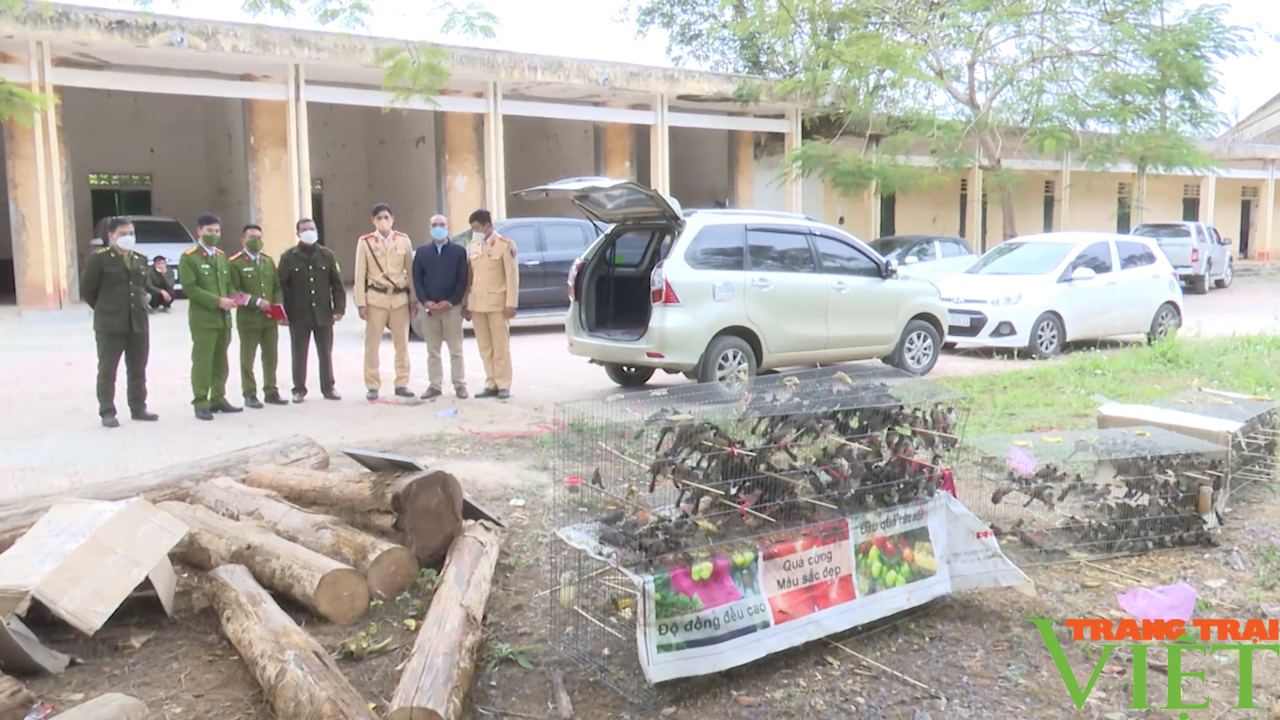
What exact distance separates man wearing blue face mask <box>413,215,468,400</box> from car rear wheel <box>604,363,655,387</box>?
4.67 ft

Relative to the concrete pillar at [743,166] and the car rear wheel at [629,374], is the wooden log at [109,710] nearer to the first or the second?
the car rear wheel at [629,374]

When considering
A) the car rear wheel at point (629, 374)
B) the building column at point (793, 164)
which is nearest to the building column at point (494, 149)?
the building column at point (793, 164)

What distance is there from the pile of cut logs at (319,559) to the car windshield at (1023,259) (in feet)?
30.8

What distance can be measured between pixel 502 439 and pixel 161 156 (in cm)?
1944

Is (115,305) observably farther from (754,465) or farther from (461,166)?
(461,166)

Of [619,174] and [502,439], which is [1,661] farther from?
[619,174]

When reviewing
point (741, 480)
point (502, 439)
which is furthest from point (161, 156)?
point (741, 480)

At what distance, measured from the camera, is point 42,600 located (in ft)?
11.9

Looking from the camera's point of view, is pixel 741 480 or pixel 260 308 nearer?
pixel 741 480

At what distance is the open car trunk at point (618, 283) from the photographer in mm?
9055

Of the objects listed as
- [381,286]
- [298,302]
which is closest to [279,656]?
[298,302]

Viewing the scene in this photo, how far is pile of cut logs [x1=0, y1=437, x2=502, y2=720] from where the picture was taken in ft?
10.6

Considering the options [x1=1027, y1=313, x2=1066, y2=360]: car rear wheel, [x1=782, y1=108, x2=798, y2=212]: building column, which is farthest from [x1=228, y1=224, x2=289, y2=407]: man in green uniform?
[x1=782, y1=108, x2=798, y2=212]: building column

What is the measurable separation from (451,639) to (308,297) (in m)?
5.80
